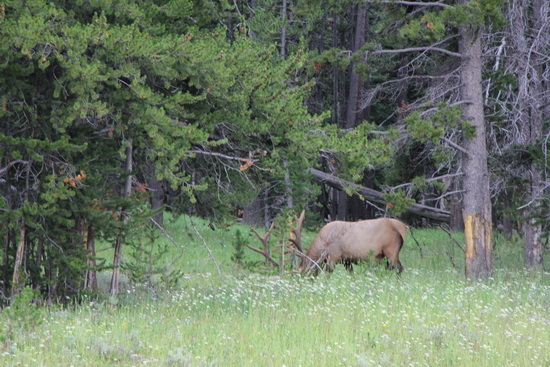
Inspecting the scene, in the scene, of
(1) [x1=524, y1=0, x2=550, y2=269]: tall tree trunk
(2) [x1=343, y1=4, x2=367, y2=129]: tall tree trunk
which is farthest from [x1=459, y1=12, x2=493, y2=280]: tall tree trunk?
(2) [x1=343, y1=4, x2=367, y2=129]: tall tree trunk

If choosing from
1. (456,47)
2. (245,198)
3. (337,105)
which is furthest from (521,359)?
(337,105)

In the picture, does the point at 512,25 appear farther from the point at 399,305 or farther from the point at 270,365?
the point at 270,365

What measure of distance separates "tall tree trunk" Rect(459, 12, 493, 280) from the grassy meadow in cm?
101

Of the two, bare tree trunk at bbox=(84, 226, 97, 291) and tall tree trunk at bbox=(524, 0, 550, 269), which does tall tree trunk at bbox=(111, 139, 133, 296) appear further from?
tall tree trunk at bbox=(524, 0, 550, 269)

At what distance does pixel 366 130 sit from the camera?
42.5 ft

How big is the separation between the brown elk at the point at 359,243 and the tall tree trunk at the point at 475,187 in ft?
4.46

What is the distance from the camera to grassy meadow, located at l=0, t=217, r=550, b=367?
7535mm

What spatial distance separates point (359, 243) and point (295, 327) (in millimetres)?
5919

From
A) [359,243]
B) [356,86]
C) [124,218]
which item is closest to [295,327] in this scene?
[124,218]

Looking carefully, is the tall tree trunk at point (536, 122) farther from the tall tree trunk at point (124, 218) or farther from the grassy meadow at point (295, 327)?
the tall tree trunk at point (124, 218)

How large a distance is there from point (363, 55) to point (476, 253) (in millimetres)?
4431

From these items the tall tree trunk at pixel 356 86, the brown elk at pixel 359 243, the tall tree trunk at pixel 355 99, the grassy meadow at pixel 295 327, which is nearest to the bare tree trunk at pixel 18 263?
the grassy meadow at pixel 295 327

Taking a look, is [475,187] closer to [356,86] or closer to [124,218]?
[124,218]

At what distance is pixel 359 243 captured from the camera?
14547 mm
